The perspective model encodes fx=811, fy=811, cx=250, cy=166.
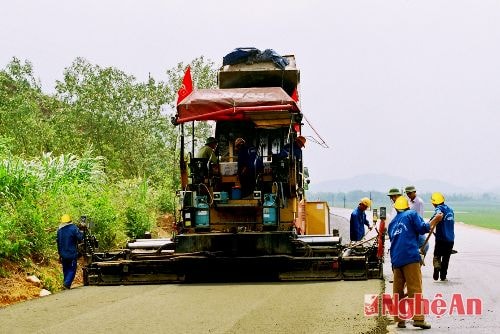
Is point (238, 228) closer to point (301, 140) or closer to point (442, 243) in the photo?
point (301, 140)

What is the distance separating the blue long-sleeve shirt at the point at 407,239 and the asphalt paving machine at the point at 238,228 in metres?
4.53

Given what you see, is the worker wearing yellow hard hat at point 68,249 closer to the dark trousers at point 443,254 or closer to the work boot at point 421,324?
the dark trousers at point 443,254

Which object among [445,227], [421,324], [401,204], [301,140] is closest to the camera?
[421,324]

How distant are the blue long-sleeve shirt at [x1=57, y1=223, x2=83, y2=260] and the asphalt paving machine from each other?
294 mm

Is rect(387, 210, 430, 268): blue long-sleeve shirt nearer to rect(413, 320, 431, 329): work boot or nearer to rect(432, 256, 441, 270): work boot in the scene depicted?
rect(413, 320, 431, 329): work boot

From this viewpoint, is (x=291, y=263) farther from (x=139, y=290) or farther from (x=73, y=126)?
(x=73, y=126)

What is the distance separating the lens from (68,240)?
591 inches

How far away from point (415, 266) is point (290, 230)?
18.1ft

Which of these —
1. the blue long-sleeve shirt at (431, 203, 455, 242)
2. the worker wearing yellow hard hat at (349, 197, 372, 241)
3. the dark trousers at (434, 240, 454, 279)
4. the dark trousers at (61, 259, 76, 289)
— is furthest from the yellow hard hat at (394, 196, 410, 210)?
the worker wearing yellow hard hat at (349, 197, 372, 241)

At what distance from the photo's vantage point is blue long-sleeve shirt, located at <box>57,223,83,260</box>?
1495 cm

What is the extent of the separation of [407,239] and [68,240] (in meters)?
7.59

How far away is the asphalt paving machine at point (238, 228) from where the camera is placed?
47.0 ft

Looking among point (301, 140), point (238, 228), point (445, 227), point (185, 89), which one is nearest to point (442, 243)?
point (445, 227)

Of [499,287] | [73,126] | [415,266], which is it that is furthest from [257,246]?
[73,126]
